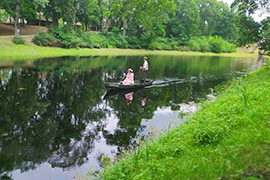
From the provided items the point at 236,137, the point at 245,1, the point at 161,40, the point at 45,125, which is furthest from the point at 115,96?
the point at 161,40

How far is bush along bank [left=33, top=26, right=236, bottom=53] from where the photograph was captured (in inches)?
1447

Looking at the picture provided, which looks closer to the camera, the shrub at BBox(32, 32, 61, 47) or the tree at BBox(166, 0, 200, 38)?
the shrub at BBox(32, 32, 61, 47)

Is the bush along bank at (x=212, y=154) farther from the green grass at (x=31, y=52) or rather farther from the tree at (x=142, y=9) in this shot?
the tree at (x=142, y=9)

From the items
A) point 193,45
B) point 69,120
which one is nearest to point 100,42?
point 193,45

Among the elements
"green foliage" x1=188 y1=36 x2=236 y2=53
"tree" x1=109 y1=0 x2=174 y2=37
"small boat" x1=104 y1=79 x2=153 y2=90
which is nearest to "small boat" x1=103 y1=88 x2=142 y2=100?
"small boat" x1=104 y1=79 x2=153 y2=90

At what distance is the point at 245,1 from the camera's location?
54.1 feet

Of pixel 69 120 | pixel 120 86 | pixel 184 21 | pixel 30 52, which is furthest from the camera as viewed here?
pixel 184 21

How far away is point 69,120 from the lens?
9141 millimetres

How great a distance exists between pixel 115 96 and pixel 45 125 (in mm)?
5674

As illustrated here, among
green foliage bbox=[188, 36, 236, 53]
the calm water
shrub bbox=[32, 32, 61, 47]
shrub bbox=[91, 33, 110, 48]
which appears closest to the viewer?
the calm water

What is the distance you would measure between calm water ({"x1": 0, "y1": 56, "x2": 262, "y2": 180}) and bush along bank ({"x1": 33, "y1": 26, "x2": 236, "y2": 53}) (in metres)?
21.3

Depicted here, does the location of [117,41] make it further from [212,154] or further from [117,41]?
[212,154]

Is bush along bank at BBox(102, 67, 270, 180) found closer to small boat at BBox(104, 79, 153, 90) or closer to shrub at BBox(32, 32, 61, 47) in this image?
small boat at BBox(104, 79, 153, 90)

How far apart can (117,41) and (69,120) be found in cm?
4332
